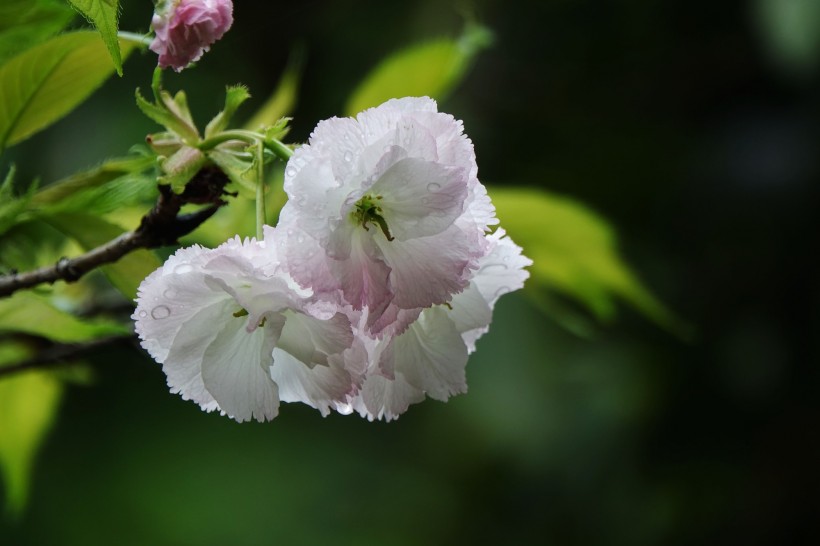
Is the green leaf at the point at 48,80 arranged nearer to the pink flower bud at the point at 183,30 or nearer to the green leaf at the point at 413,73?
the pink flower bud at the point at 183,30

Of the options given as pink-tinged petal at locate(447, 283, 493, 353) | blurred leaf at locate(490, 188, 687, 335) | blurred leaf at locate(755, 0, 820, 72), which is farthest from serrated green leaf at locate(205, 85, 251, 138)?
blurred leaf at locate(755, 0, 820, 72)

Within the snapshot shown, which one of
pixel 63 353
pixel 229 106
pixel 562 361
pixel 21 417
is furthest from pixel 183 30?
pixel 562 361

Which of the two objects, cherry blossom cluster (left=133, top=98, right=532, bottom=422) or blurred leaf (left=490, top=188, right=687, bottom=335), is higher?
cherry blossom cluster (left=133, top=98, right=532, bottom=422)

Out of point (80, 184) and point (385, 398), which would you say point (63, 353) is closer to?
point (80, 184)

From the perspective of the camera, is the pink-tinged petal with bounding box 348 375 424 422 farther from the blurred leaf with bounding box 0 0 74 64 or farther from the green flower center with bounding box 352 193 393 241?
the blurred leaf with bounding box 0 0 74 64

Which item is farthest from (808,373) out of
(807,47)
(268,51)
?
(268,51)

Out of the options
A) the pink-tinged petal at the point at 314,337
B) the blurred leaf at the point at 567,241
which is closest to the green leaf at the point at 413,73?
the blurred leaf at the point at 567,241
